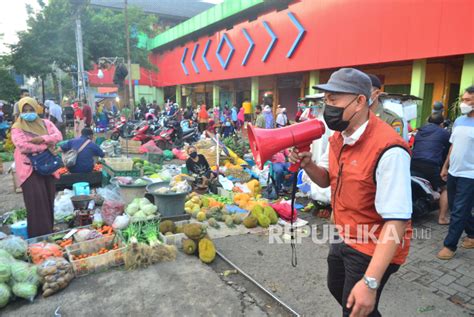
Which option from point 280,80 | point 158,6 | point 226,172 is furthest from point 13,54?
point 158,6

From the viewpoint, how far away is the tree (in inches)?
781

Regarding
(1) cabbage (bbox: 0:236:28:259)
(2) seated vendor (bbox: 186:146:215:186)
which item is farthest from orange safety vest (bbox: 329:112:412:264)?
(2) seated vendor (bbox: 186:146:215:186)

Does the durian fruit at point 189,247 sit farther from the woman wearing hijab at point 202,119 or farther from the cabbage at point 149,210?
the woman wearing hijab at point 202,119

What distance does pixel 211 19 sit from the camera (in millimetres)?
21375

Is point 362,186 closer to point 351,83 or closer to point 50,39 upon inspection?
point 351,83

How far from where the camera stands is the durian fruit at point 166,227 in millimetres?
4613

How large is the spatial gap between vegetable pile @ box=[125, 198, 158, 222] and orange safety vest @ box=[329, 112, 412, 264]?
135 inches

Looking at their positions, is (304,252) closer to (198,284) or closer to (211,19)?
(198,284)

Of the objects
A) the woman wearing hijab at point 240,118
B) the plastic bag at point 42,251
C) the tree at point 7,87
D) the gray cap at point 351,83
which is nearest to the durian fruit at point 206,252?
the plastic bag at point 42,251

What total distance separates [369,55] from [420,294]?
9.55m

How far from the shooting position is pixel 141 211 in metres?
4.88

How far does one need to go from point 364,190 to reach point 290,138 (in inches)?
23.4

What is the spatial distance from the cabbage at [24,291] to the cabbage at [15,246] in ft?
2.08

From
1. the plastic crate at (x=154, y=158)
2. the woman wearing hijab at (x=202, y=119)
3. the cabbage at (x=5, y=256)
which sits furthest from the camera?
the woman wearing hijab at (x=202, y=119)
